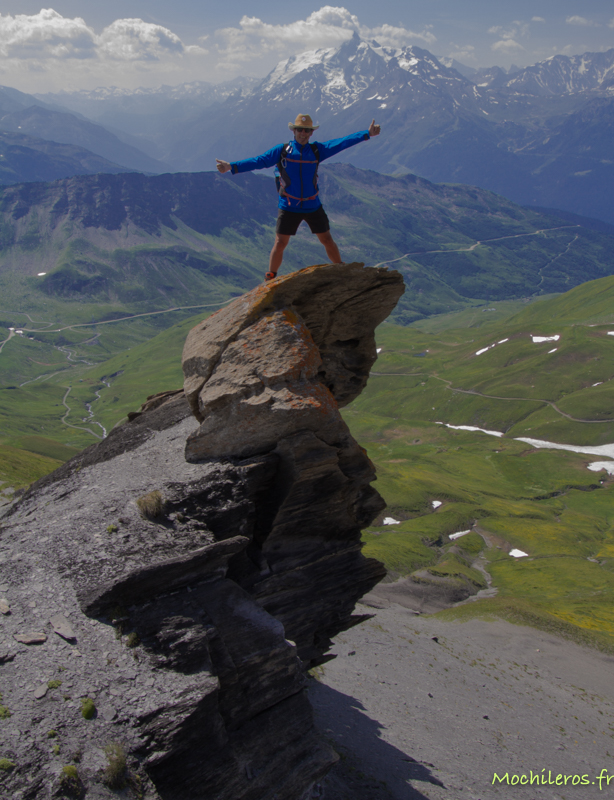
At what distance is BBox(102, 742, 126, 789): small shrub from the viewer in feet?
48.1

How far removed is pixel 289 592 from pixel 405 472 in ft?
477

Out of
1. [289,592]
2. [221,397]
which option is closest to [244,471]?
[221,397]

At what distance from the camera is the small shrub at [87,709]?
15570 millimetres

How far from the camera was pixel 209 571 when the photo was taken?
20.3m

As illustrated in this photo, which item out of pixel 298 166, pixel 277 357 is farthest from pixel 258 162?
pixel 277 357

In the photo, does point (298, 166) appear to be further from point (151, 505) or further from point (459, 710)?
point (459, 710)

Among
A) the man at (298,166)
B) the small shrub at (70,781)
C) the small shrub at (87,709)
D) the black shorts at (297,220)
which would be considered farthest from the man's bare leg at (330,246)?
the small shrub at (70,781)

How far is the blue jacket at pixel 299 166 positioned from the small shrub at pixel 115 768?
2149cm

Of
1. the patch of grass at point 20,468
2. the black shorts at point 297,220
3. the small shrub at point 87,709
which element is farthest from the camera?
the patch of grass at point 20,468

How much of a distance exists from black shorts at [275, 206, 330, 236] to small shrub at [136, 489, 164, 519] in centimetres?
1326

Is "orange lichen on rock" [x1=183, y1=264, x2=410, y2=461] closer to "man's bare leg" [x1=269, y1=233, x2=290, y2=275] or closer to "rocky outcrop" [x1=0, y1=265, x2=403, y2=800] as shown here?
"rocky outcrop" [x1=0, y1=265, x2=403, y2=800]

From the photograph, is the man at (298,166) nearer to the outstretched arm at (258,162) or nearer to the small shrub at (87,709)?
the outstretched arm at (258,162)

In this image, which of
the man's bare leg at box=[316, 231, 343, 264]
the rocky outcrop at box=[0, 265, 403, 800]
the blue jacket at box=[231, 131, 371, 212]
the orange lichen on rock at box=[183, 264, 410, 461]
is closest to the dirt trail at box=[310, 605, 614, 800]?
the rocky outcrop at box=[0, 265, 403, 800]

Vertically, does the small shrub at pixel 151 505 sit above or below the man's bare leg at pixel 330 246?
below
